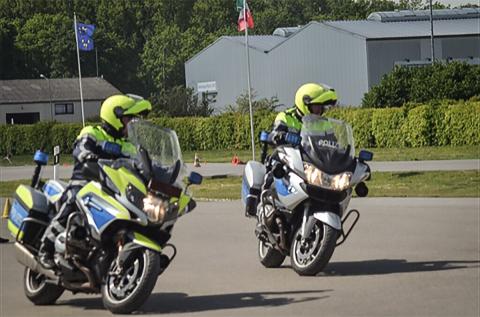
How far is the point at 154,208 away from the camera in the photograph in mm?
9836

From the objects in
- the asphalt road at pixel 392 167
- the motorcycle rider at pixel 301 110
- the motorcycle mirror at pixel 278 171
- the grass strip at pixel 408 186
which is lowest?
the grass strip at pixel 408 186

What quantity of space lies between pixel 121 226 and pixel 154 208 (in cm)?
34

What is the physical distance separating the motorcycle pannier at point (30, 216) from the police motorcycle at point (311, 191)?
9.20 feet

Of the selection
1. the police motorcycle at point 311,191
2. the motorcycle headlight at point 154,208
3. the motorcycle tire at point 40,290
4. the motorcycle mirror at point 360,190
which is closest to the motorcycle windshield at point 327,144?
the police motorcycle at point 311,191

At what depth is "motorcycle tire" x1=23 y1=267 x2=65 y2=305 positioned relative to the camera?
35.0 feet

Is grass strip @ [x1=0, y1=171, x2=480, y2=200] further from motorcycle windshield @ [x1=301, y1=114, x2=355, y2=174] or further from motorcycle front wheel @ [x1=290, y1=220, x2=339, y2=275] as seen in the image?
motorcycle front wheel @ [x1=290, y1=220, x2=339, y2=275]

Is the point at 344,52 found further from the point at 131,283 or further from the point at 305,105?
the point at 131,283

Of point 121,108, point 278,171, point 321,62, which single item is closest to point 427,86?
point 321,62

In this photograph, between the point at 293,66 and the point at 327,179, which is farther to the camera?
the point at 293,66

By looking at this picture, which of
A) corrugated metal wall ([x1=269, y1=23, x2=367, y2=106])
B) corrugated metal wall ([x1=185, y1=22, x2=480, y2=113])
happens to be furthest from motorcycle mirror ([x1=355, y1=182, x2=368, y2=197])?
corrugated metal wall ([x1=269, y1=23, x2=367, y2=106])

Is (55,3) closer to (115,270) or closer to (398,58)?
(398,58)

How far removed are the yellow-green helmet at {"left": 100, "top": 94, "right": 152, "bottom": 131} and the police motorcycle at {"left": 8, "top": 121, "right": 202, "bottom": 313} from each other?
12 cm

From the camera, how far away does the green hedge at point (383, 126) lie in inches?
1843

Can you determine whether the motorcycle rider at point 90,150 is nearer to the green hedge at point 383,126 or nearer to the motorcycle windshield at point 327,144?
the motorcycle windshield at point 327,144
